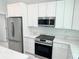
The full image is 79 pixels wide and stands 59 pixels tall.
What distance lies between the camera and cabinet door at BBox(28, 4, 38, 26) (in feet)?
10.3

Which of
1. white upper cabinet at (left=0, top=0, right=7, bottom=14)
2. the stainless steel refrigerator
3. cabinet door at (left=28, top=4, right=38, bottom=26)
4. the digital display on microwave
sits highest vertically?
white upper cabinet at (left=0, top=0, right=7, bottom=14)

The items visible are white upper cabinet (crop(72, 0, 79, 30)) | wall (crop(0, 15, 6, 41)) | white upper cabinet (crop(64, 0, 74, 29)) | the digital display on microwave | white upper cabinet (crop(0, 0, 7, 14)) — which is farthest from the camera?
wall (crop(0, 15, 6, 41))

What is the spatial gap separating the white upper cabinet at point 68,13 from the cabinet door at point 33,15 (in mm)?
1236

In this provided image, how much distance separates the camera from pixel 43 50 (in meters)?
2.71

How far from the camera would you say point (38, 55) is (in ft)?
9.43

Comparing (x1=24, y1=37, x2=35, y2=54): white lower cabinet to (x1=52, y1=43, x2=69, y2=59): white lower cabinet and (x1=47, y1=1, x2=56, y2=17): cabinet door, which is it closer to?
(x1=52, y1=43, x2=69, y2=59): white lower cabinet

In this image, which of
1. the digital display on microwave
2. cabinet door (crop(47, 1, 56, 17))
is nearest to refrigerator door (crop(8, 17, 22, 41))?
the digital display on microwave

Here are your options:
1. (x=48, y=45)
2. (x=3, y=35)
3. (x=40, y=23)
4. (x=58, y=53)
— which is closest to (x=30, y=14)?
(x=40, y=23)

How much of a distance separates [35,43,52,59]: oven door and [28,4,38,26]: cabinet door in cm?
99

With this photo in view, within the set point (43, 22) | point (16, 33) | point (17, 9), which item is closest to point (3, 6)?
point (17, 9)

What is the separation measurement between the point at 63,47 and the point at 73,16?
109 cm

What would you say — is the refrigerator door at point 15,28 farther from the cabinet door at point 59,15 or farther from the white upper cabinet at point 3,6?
the cabinet door at point 59,15

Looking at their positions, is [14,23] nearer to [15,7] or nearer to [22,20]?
[22,20]

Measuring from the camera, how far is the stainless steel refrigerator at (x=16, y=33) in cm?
317
